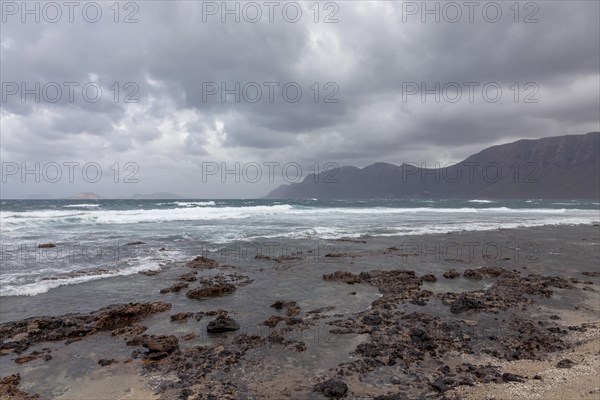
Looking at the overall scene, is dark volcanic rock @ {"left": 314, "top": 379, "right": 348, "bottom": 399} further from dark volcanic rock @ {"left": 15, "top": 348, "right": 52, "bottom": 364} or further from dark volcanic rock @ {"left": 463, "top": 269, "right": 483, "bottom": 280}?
dark volcanic rock @ {"left": 463, "top": 269, "right": 483, "bottom": 280}

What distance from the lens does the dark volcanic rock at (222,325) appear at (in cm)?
687

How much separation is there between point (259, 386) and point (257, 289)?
209 inches

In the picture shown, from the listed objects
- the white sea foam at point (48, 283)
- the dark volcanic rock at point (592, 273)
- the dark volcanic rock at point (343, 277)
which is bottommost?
the dark volcanic rock at point (592, 273)

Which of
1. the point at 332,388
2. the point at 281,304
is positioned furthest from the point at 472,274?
the point at 332,388

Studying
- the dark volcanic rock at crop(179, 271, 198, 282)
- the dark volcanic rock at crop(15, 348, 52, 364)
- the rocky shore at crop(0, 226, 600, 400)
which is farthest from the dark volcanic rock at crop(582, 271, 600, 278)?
the dark volcanic rock at crop(15, 348, 52, 364)

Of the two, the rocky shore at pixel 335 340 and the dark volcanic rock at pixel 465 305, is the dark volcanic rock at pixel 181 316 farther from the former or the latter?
the dark volcanic rock at pixel 465 305

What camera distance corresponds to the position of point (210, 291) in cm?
962

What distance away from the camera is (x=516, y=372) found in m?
5.12

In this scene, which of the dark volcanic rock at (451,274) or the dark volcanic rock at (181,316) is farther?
the dark volcanic rock at (451,274)

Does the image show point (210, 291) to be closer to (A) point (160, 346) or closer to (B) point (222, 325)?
(B) point (222, 325)

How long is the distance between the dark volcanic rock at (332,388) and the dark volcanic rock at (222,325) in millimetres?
2660

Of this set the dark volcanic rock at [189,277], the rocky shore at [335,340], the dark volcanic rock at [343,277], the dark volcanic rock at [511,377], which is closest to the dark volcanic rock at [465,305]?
the rocky shore at [335,340]

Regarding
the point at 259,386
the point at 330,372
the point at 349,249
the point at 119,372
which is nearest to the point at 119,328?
the point at 119,372

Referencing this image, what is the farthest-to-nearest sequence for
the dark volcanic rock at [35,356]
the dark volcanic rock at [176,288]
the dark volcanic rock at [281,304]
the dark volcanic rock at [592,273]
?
the dark volcanic rock at [592,273] → the dark volcanic rock at [176,288] → the dark volcanic rock at [281,304] → the dark volcanic rock at [35,356]
